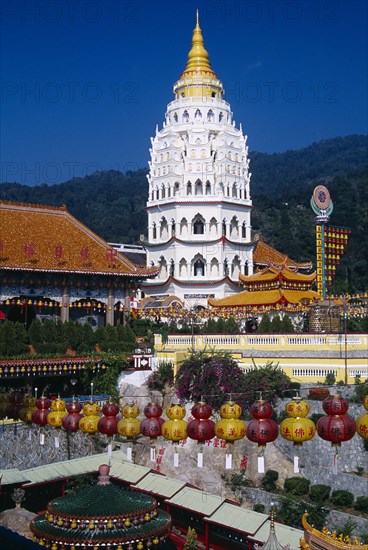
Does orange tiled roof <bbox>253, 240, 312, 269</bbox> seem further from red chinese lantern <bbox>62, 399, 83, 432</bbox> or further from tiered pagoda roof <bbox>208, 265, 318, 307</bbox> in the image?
red chinese lantern <bbox>62, 399, 83, 432</bbox>

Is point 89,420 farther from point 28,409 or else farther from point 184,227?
point 184,227

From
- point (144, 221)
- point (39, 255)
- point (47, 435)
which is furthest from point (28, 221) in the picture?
point (144, 221)

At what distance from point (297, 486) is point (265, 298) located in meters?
15.0

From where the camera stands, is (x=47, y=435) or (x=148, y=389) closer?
(x=47, y=435)

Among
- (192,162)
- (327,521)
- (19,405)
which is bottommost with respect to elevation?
(327,521)

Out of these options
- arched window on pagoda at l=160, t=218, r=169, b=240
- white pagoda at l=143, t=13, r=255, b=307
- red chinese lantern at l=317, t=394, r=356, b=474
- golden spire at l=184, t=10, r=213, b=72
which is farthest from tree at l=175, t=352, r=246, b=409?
golden spire at l=184, t=10, r=213, b=72

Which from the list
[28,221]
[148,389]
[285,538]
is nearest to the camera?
[285,538]

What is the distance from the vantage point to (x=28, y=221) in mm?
35531

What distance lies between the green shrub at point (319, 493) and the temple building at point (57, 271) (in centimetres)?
1401

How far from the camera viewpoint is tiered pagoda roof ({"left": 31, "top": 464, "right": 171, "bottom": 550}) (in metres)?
15.2

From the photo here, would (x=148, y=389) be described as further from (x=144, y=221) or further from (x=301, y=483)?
(x=144, y=221)

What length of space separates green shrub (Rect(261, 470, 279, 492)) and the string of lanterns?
6.22m

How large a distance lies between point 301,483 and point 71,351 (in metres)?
11.7

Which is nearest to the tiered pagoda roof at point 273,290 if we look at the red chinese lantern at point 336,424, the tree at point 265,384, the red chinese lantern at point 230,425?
the tree at point 265,384
